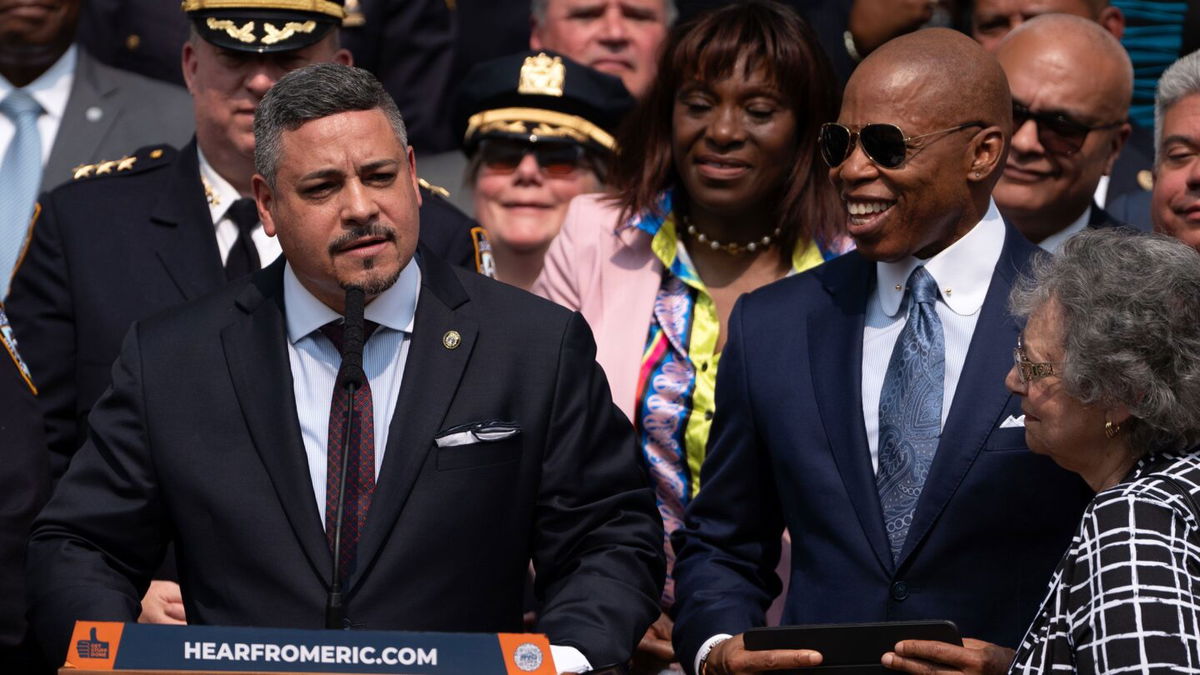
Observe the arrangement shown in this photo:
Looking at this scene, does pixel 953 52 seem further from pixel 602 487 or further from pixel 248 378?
pixel 248 378

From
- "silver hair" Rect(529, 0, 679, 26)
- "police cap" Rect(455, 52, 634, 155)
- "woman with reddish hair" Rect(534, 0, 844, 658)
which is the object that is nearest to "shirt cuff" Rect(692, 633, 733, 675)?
"woman with reddish hair" Rect(534, 0, 844, 658)

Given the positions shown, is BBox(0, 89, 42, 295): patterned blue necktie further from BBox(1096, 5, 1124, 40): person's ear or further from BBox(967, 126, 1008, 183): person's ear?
BBox(1096, 5, 1124, 40): person's ear

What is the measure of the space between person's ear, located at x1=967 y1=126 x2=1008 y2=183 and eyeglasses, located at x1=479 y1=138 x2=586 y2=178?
1.91 metres

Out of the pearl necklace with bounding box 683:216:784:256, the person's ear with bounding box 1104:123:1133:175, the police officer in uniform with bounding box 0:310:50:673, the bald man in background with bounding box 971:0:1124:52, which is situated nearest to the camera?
the police officer in uniform with bounding box 0:310:50:673

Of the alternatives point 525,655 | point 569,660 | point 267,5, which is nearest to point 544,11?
point 267,5

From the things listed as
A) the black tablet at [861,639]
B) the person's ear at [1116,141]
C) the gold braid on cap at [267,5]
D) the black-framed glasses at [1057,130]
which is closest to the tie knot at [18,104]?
the gold braid on cap at [267,5]

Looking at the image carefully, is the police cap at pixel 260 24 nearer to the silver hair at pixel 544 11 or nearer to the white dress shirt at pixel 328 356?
the white dress shirt at pixel 328 356

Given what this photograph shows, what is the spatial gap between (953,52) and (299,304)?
1.59 meters

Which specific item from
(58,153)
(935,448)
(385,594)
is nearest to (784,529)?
(935,448)

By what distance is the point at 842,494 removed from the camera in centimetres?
406

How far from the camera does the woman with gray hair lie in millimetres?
3291

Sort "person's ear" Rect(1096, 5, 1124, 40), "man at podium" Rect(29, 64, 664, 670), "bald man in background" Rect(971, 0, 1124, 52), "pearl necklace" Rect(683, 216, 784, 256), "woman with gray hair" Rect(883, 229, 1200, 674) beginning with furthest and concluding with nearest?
"person's ear" Rect(1096, 5, 1124, 40) < "bald man in background" Rect(971, 0, 1124, 52) < "pearl necklace" Rect(683, 216, 784, 256) < "man at podium" Rect(29, 64, 664, 670) < "woman with gray hair" Rect(883, 229, 1200, 674)

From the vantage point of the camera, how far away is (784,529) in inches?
182

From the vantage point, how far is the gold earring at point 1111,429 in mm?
3566
